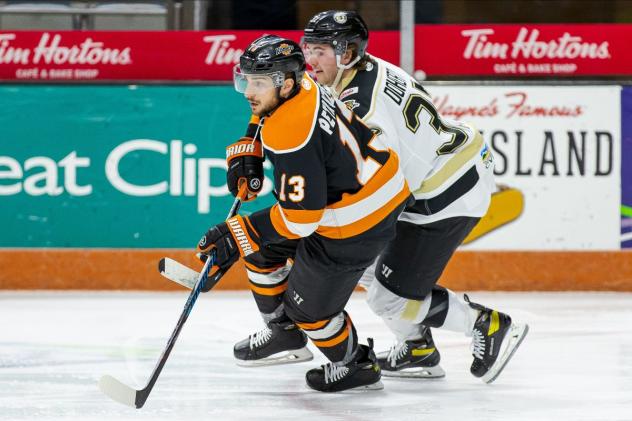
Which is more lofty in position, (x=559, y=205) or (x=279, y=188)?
(x=279, y=188)

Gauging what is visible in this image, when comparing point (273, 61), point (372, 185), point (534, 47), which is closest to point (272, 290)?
point (372, 185)

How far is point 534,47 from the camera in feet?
18.3

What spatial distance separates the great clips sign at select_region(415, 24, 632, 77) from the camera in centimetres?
555

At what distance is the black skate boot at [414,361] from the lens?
3426mm

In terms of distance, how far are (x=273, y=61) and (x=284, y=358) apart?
1.12 meters

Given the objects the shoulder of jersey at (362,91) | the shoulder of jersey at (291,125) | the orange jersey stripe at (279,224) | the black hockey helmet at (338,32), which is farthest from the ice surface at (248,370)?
the black hockey helmet at (338,32)

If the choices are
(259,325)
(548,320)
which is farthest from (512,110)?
(259,325)

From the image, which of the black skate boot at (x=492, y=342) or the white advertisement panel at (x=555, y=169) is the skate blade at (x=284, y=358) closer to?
the black skate boot at (x=492, y=342)

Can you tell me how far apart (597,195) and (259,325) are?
1.94 meters

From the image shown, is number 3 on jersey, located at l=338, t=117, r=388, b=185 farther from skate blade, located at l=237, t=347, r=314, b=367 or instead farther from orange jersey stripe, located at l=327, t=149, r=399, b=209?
skate blade, located at l=237, t=347, r=314, b=367

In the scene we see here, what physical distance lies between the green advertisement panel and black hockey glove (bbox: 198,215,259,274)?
253 centimetres

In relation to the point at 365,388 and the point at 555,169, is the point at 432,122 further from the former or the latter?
the point at 555,169

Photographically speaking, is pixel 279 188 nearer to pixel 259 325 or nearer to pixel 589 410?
pixel 589 410

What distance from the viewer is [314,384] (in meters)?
3.18
